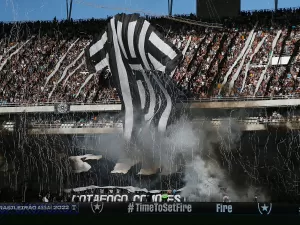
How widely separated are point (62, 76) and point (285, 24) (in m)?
16.4

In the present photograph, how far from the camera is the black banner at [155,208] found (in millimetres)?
18500

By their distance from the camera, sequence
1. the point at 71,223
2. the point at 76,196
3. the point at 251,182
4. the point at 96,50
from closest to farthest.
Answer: the point at 71,223 → the point at 76,196 → the point at 251,182 → the point at 96,50

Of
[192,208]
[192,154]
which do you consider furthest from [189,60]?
A: [192,208]

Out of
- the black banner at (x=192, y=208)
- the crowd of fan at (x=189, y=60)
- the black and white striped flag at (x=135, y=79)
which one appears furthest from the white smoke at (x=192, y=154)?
the black banner at (x=192, y=208)

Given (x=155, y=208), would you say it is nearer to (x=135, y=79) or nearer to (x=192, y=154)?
(x=135, y=79)

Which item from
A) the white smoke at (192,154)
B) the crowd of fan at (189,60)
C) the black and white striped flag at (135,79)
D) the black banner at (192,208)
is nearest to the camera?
the black banner at (192,208)

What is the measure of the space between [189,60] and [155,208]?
70.2 ft

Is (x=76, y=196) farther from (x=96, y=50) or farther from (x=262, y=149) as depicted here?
(x=262, y=149)

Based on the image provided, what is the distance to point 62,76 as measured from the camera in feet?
132

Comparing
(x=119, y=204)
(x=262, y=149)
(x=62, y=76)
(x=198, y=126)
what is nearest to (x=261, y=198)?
(x=262, y=149)

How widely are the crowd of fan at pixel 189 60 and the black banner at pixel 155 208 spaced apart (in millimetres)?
16278

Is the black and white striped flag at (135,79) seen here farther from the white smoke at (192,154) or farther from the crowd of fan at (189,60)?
the crowd of fan at (189,60)

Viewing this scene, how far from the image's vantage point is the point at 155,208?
19094 millimetres

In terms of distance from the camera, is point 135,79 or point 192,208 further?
point 135,79
